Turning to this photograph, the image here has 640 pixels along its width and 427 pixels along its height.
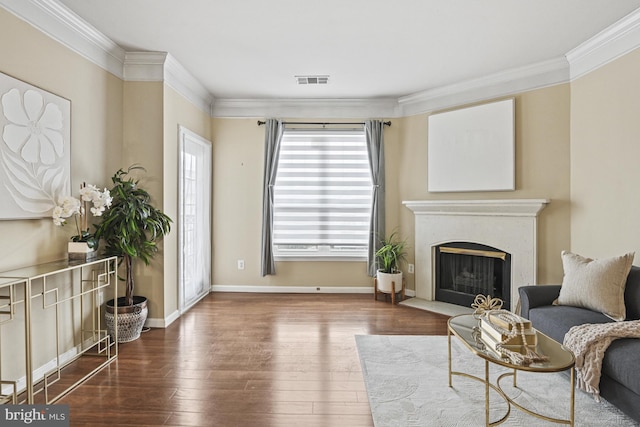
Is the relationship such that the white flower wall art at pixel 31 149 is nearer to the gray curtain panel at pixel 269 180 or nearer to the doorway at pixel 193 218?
the doorway at pixel 193 218

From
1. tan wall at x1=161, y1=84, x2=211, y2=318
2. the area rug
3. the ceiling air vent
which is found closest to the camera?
the area rug

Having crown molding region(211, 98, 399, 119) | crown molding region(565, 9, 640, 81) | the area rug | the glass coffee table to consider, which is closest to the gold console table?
the area rug

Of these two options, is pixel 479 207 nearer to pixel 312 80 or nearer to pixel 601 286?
pixel 601 286

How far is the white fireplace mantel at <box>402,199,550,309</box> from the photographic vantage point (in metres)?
3.78

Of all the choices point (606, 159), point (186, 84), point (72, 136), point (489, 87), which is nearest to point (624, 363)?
point (606, 159)

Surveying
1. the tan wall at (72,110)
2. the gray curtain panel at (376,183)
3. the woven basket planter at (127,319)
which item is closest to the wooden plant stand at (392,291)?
the gray curtain panel at (376,183)

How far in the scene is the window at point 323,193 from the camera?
4941mm

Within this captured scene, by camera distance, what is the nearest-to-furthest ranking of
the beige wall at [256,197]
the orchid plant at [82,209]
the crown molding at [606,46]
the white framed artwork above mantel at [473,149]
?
the orchid plant at [82,209]
the crown molding at [606,46]
the white framed artwork above mantel at [473,149]
the beige wall at [256,197]

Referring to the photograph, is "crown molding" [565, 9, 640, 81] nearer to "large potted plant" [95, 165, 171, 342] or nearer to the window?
the window

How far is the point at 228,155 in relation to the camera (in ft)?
16.3

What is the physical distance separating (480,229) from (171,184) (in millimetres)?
3581

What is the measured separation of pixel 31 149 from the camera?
7.93ft

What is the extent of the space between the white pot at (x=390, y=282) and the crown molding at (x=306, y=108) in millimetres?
2214

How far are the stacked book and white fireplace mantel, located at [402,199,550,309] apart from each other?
2.08 metres
